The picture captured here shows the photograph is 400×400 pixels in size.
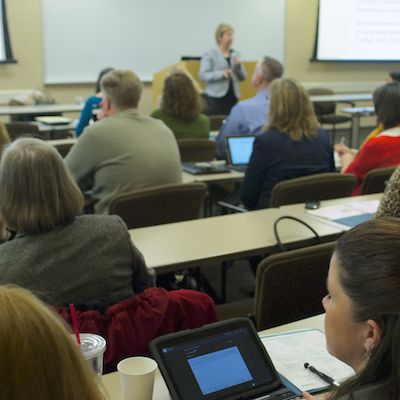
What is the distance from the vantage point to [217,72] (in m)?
7.74

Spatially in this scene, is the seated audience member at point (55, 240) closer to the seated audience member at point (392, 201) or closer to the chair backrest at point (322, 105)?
the seated audience member at point (392, 201)

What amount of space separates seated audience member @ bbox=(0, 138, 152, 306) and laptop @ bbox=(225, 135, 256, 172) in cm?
254

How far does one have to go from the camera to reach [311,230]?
2.81m

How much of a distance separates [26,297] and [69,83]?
7816 mm

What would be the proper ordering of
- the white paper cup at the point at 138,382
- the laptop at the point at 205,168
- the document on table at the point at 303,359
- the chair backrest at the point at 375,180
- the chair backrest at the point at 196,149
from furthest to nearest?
the chair backrest at the point at 196,149, the laptop at the point at 205,168, the chair backrest at the point at 375,180, the document on table at the point at 303,359, the white paper cup at the point at 138,382

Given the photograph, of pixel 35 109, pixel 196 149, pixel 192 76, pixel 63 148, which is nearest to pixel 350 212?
pixel 196 149

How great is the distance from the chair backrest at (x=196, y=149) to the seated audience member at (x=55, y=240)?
274cm

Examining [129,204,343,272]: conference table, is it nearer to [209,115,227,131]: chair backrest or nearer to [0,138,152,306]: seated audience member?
[0,138,152,306]: seated audience member

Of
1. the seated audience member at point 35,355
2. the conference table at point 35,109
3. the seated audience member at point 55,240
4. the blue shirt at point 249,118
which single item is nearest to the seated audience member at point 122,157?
the blue shirt at point 249,118

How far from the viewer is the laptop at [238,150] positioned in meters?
4.54

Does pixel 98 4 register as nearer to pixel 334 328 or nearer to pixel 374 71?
pixel 374 71

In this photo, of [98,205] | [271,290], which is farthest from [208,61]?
[271,290]

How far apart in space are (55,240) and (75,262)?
0.29 feet

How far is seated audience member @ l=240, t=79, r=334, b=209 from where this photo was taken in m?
3.77
